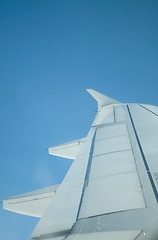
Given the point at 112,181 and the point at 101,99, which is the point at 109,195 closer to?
the point at 112,181

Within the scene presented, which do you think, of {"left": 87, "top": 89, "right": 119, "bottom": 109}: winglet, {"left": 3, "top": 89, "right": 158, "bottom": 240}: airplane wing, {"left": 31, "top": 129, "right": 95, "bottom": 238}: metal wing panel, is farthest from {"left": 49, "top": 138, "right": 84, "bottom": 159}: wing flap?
{"left": 87, "top": 89, "right": 119, "bottom": 109}: winglet

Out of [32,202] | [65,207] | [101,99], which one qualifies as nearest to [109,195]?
[65,207]

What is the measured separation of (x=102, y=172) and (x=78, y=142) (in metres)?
2.91

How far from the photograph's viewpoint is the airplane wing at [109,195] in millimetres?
1395

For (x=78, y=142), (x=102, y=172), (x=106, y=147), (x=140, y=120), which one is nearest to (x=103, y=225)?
(x=102, y=172)

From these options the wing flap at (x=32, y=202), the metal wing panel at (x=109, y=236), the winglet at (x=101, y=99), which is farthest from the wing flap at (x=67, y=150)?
the metal wing panel at (x=109, y=236)

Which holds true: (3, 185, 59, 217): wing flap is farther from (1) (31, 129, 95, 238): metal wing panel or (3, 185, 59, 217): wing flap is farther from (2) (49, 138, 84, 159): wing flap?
(2) (49, 138, 84, 159): wing flap

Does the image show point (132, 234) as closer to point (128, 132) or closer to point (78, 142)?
point (128, 132)

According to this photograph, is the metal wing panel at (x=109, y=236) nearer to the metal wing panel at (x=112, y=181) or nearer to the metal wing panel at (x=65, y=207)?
the metal wing panel at (x=65, y=207)

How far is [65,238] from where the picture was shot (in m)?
1.36

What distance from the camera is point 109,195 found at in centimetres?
196

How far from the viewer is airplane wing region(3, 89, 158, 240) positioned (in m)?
1.39

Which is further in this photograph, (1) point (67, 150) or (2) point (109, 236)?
(1) point (67, 150)

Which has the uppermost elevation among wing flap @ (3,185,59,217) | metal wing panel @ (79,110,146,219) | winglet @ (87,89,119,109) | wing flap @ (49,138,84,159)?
winglet @ (87,89,119,109)
